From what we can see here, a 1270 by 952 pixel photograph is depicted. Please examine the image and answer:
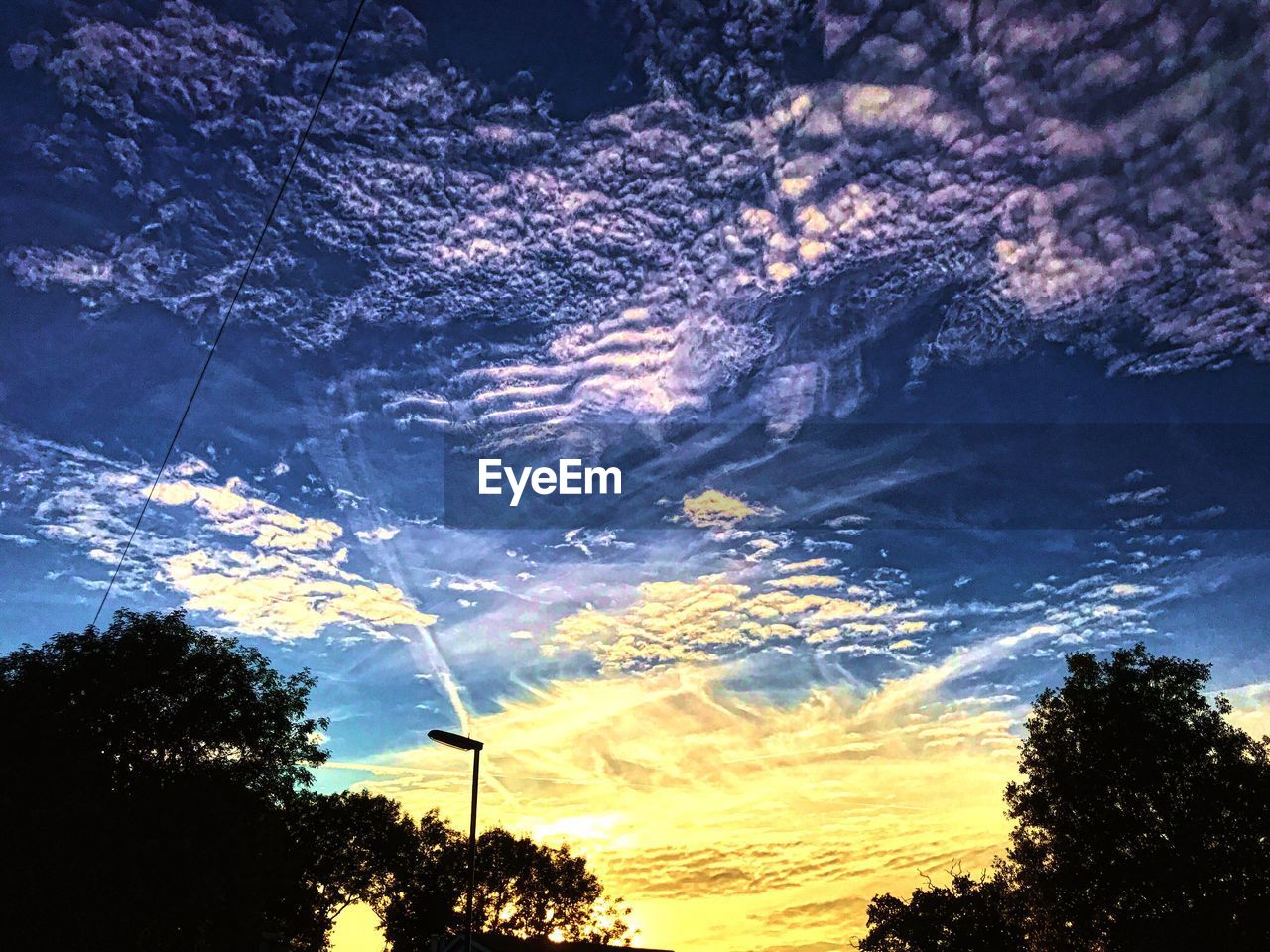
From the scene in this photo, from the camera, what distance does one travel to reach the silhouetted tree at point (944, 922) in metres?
66.6

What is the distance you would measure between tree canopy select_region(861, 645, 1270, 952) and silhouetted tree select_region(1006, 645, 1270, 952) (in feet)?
0.13

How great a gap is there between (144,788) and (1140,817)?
36270 mm

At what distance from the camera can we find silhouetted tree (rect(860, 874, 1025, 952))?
6656 centimetres

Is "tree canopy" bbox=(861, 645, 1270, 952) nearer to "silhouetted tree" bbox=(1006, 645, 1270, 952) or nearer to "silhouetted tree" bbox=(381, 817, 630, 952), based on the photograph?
"silhouetted tree" bbox=(1006, 645, 1270, 952)

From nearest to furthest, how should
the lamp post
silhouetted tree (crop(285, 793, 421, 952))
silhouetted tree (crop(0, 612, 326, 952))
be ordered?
the lamp post
silhouetted tree (crop(0, 612, 326, 952))
silhouetted tree (crop(285, 793, 421, 952))

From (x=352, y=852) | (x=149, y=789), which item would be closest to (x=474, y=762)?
(x=149, y=789)

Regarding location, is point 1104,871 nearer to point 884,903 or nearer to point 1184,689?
point 1184,689

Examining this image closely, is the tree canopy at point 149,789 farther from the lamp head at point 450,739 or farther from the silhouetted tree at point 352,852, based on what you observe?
the silhouetted tree at point 352,852

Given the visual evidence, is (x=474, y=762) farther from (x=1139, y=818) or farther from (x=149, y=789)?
(x=1139, y=818)

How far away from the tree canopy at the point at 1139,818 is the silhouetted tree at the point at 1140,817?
1.6 inches

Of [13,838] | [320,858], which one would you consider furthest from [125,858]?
[320,858]

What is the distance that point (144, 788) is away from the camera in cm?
2944

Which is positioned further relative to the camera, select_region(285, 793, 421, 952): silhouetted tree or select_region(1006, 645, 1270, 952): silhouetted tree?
select_region(285, 793, 421, 952): silhouetted tree

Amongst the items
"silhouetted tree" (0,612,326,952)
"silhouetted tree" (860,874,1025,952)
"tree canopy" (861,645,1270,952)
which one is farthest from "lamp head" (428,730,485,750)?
"silhouetted tree" (860,874,1025,952)
